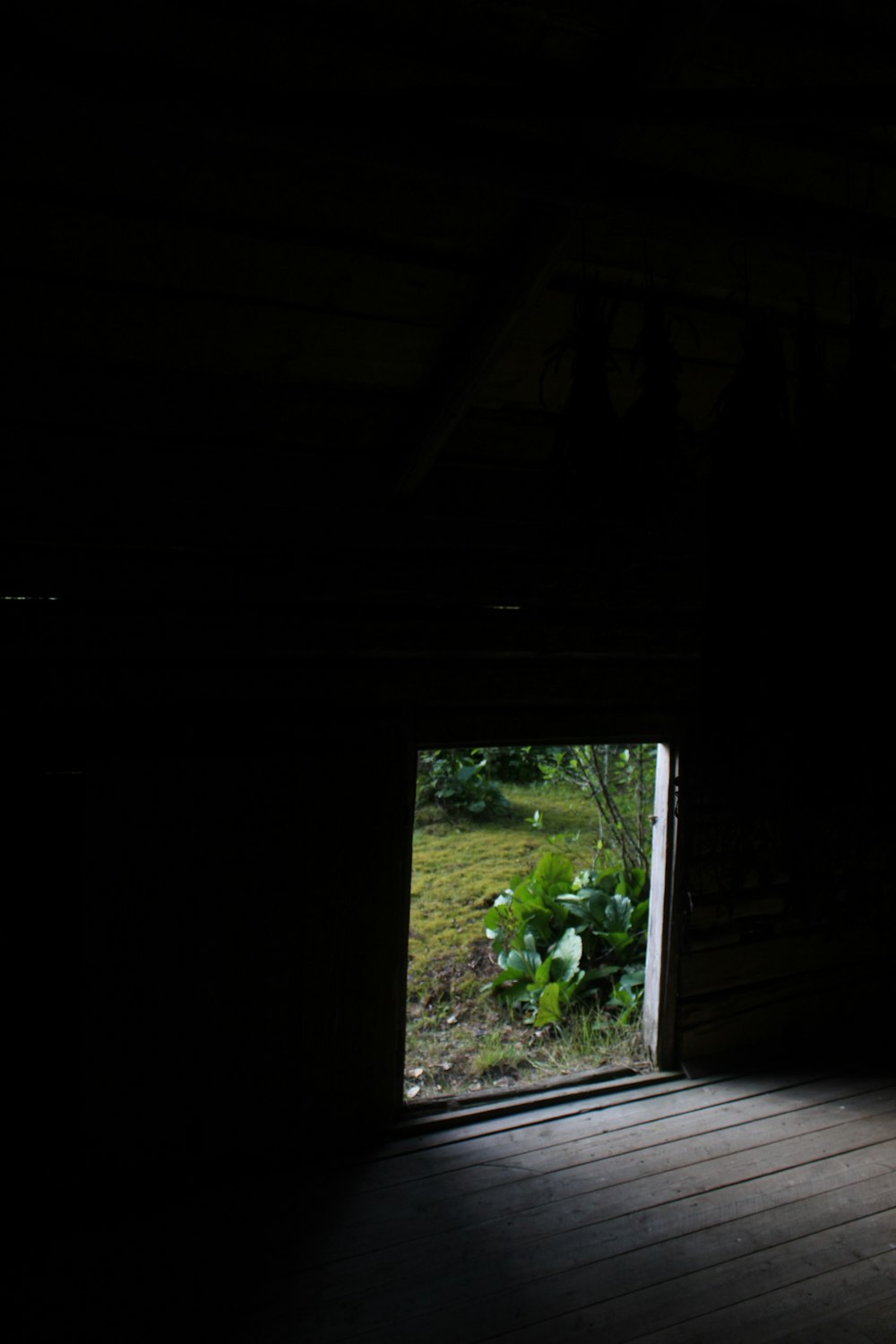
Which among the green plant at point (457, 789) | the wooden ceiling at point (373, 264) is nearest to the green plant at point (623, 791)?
the green plant at point (457, 789)

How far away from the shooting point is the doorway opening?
4977 mm

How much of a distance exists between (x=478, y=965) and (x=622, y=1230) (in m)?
3.08

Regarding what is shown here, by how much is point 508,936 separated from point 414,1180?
2821 millimetres

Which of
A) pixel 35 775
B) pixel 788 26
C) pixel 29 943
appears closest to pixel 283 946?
pixel 29 943

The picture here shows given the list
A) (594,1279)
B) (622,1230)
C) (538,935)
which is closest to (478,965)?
(538,935)

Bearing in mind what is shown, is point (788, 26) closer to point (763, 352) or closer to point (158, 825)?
point (763, 352)

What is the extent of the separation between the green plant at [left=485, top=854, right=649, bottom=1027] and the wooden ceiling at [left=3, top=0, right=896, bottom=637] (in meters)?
3.03

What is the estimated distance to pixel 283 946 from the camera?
387 cm

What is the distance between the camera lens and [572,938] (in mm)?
6004

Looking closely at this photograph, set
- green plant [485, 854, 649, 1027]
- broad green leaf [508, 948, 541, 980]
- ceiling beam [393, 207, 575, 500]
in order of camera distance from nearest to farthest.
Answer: ceiling beam [393, 207, 575, 500], green plant [485, 854, 649, 1027], broad green leaf [508, 948, 541, 980]

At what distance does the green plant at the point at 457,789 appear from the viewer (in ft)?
28.8

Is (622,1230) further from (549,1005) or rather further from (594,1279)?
(549,1005)

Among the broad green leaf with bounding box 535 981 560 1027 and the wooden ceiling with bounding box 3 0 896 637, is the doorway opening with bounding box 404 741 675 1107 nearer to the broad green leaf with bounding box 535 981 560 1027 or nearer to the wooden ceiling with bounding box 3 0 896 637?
the broad green leaf with bounding box 535 981 560 1027

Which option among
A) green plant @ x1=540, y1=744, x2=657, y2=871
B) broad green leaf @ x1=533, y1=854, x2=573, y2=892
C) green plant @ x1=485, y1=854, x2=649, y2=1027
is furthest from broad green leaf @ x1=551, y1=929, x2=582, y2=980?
green plant @ x1=540, y1=744, x2=657, y2=871
